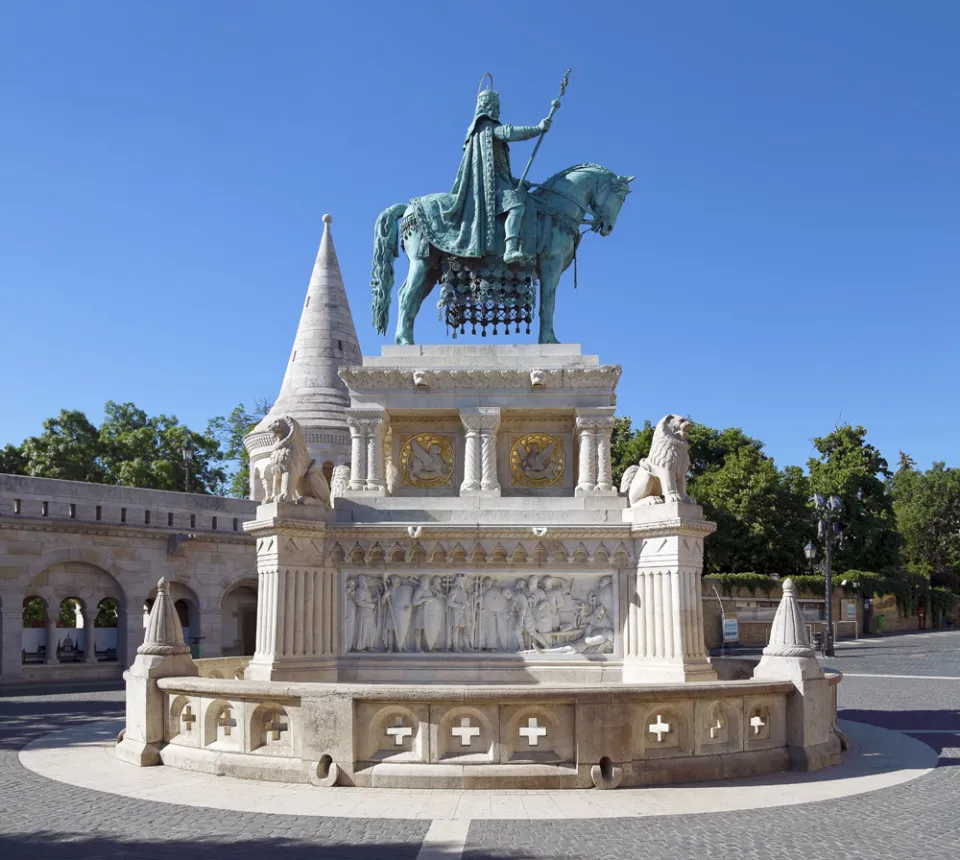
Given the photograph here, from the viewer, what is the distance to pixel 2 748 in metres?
13.2

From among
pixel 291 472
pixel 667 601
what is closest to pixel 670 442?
pixel 667 601

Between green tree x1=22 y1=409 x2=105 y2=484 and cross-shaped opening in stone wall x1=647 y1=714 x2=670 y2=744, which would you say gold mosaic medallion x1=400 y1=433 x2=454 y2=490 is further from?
green tree x1=22 y1=409 x2=105 y2=484

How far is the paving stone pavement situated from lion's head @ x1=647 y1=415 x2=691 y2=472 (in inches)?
204

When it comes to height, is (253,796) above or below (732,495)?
below

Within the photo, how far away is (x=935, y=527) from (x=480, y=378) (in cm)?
8001

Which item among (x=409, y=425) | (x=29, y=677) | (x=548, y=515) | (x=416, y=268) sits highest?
(x=416, y=268)

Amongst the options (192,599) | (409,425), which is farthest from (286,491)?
(192,599)

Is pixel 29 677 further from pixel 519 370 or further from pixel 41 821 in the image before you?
pixel 41 821

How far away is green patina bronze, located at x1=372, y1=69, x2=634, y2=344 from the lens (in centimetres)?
1662

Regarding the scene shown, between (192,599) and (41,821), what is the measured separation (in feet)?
85.6

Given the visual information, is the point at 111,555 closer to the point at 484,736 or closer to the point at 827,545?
the point at 484,736

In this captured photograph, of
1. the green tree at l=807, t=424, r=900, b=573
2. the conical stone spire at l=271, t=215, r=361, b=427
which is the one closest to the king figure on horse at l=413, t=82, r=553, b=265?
the conical stone spire at l=271, t=215, r=361, b=427

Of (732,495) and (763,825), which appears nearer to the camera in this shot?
(763,825)

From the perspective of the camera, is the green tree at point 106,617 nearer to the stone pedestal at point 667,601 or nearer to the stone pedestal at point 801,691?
the stone pedestal at point 667,601
